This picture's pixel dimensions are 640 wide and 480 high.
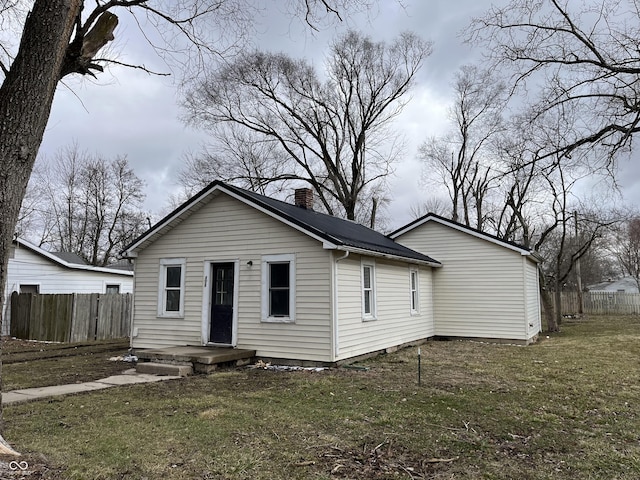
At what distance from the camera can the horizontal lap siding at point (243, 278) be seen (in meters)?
9.77

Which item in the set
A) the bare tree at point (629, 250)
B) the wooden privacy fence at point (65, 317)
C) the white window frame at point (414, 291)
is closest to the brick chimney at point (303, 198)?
the white window frame at point (414, 291)

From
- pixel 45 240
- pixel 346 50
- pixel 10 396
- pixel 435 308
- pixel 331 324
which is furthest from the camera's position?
pixel 45 240

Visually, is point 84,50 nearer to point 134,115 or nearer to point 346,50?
point 134,115

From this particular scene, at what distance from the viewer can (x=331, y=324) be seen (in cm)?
948

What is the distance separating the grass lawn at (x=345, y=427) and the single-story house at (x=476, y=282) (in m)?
5.48

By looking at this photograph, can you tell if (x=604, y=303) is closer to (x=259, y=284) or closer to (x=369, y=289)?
(x=369, y=289)

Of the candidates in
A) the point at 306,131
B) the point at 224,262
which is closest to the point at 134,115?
the point at 224,262

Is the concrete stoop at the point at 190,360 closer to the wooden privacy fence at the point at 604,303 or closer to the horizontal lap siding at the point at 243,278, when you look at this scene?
the horizontal lap siding at the point at 243,278

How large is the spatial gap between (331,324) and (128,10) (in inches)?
258

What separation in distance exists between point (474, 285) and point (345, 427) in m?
11.1

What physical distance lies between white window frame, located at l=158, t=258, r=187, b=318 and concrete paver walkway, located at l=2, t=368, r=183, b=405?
2117 mm

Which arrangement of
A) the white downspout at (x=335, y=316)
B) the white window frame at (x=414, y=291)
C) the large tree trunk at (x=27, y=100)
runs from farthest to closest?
the white window frame at (x=414, y=291) < the white downspout at (x=335, y=316) < the large tree trunk at (x=27, y=100)

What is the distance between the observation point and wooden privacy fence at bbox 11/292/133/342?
15.5 meters


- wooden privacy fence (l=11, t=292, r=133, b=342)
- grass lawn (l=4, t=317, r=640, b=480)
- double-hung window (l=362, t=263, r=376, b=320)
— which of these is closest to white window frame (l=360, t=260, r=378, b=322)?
double-hung window (l=362, t=263, r=376, b=320)
